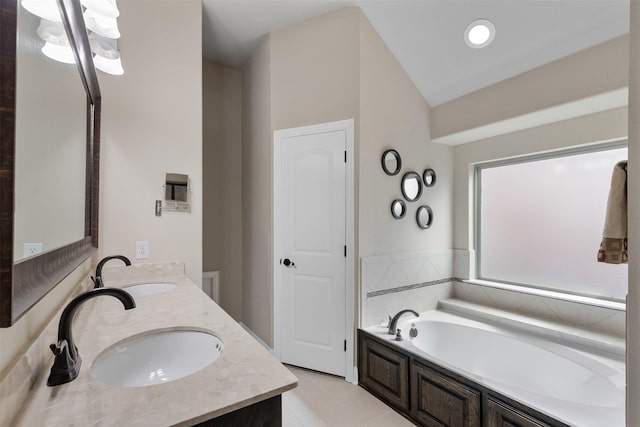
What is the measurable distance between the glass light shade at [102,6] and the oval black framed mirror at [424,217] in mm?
2515

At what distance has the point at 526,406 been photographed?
145 centimetres

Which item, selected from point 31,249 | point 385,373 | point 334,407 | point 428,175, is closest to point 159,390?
point 31,249

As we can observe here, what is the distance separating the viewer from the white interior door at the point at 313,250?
2.51m

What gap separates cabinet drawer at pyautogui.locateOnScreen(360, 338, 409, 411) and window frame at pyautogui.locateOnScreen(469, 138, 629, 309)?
4.45 feet

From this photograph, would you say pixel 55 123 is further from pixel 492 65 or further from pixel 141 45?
pixel 492 65

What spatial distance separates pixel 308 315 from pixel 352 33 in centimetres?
240

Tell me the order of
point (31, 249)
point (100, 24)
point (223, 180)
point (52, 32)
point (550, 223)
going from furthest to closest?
1. point (223, 180)
2. point (550, 223)
3. point (100, 24)
4. point (52, 32)
5. point (31, 249)

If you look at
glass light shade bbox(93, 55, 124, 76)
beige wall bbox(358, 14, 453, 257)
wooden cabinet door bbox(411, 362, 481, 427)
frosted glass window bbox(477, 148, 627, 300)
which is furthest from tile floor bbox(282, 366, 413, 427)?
glass light shade bbox(93, 55, 124, 76)

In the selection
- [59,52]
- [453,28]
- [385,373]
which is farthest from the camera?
[453,28]

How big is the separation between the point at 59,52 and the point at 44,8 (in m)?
0.22

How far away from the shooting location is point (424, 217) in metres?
2.90

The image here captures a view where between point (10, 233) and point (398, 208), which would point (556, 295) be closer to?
point (398, 208)

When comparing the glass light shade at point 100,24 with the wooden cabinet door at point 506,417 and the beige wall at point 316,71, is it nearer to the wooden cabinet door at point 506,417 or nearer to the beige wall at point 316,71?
the beige wall at point 316,71

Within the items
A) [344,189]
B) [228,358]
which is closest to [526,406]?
[228,358]
